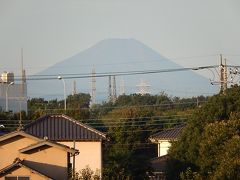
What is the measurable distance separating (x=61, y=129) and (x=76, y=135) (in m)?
0.83

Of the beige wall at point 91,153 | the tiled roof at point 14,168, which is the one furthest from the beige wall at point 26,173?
the beige wall at point 91,153

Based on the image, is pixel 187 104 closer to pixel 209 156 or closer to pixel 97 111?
pixel 97 111

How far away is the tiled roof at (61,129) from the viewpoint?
31.2m

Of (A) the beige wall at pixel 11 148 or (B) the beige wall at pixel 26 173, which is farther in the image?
(A) the beige wall at pixel 11 148

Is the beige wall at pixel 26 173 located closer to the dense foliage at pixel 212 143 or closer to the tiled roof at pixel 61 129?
the dense foliage at pixel 212 143

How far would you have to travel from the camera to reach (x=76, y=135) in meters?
31.4

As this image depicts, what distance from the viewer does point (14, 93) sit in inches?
3167

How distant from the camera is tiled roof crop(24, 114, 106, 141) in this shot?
31172mm

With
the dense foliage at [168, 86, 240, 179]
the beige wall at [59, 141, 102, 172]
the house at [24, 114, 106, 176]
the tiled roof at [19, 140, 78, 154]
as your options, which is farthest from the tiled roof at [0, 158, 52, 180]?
the beige wall at [59, 141, 102, 172]

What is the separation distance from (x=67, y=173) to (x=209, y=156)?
679 centimetres

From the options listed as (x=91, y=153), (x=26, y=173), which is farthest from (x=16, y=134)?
(x=91, y=153)

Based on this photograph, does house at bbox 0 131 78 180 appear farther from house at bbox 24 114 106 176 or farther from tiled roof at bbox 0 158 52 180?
house at bbox 24 114 106 176

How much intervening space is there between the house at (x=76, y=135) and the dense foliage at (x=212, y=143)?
360 centimetres

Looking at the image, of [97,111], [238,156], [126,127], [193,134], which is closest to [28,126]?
[193,134]
